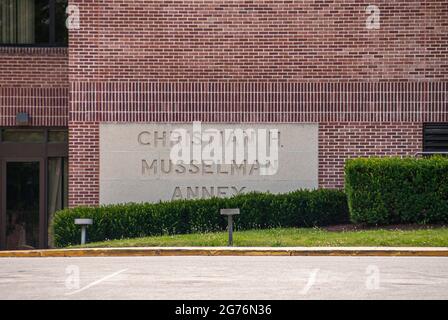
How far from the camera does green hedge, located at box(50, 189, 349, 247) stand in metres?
25.2

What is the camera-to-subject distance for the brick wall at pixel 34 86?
91.2ft

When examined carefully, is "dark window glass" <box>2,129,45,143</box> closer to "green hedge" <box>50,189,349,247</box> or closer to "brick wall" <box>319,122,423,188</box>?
"green hedge" <box>50,189,349,247</box>

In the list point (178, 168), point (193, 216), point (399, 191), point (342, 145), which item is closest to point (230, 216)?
point (193, 216)

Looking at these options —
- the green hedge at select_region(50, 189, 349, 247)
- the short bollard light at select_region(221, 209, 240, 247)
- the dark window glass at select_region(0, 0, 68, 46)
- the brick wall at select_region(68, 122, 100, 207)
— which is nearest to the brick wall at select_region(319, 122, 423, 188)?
the green hedge at select_region(50, 189, 349, 247)

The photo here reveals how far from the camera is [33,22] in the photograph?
28484 millimetres

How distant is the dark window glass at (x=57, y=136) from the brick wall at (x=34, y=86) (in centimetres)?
39

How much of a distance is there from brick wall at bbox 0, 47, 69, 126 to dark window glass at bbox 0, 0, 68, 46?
373mm

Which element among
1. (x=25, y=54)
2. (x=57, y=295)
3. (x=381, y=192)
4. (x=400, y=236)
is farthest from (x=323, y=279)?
(x=25, y=54)

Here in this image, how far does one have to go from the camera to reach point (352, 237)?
2280 centimetres

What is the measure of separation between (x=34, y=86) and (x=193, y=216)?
18.0 feet

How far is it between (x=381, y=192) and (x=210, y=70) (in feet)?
17.3

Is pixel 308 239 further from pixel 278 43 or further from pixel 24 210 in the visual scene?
pixel 24 210

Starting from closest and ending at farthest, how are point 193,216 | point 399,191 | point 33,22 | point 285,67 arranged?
1. point 399,191
2. point 193,216
3. point 285,67
4. point 33,22

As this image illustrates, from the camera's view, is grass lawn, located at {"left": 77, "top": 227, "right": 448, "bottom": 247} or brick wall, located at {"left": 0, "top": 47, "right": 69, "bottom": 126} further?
brick wall, located at {"left": 0, "top": 47, "right": 69, "bottom": 126}
